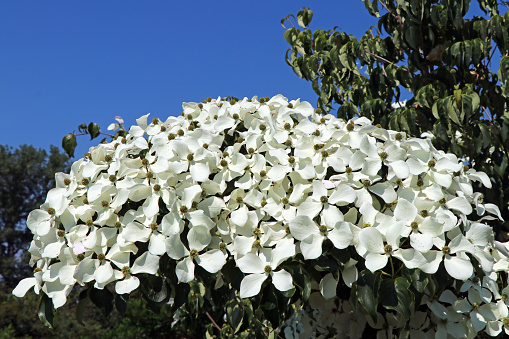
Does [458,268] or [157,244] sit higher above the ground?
[157,244]

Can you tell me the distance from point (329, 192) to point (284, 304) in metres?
0.37

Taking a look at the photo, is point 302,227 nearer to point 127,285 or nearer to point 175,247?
point 175,247

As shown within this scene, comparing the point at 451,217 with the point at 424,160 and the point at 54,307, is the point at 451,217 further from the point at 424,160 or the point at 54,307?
the point at 54,307

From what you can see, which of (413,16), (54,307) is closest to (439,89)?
(413,16)

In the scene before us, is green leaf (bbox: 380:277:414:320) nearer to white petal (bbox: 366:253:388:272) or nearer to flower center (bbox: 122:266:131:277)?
white petal (bbox: 366:253:388:272)

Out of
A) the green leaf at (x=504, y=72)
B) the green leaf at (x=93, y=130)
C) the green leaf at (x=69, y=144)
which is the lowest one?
the green leaf at (x=504, y=72)

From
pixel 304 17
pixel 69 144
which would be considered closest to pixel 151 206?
pixel 69 144

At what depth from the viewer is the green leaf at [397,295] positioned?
1376mm

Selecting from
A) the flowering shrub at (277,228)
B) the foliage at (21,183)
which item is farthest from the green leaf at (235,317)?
the foliage at (21,183)

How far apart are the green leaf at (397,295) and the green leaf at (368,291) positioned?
21 millimetres

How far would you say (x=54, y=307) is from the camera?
1593mm

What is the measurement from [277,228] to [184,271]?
307mm

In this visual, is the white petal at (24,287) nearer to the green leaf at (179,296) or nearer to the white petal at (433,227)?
the green leaf at (179,296)

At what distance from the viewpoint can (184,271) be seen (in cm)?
148
